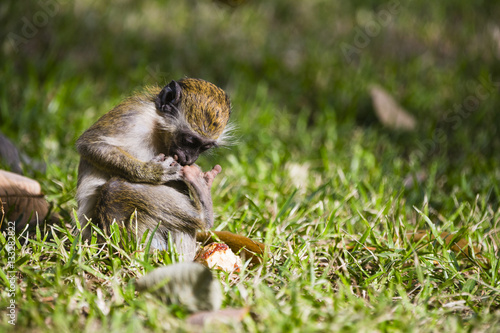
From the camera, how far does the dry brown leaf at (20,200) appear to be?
11.5 ft

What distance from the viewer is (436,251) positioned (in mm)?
3486

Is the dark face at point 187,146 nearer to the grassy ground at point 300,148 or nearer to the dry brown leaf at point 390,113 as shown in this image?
the grassy ground at point 300,148

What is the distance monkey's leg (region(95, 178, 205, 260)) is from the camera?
309 cm

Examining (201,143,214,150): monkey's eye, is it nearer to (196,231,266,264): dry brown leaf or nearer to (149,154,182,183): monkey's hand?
(149,154,182,183): monkey's hand

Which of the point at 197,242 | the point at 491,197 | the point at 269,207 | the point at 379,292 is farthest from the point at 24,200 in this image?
the point at 491,197

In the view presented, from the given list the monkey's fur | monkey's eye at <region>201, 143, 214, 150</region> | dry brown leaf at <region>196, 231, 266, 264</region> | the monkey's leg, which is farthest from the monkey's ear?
dry brown leaf at <region>196, 231, 266, 264</region>

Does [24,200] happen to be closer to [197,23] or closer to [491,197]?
[491,197]

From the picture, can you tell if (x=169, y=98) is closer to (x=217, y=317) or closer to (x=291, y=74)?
(x=217, y=317)

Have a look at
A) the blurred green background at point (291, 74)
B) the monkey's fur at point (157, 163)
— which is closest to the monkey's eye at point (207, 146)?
the monkey's fur at point (157, 163)

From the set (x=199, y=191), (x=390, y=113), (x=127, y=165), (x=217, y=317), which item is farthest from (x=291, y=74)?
(x=217, y=317)

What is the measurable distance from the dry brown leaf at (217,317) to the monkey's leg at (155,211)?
30.0 inches

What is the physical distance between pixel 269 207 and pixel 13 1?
4837 millimetres

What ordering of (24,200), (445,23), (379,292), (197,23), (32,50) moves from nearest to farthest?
(379,292)
(24,200)
(32,50)
(197,23)
(445,23)

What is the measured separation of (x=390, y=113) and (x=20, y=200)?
14.7 feet
